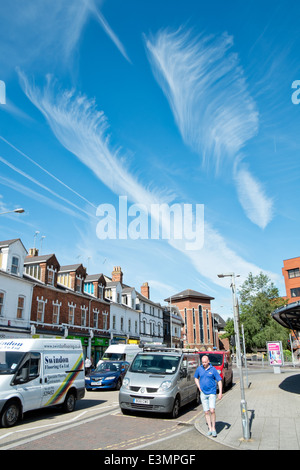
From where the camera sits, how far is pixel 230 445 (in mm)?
7090

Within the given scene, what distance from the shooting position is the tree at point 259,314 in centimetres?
5456

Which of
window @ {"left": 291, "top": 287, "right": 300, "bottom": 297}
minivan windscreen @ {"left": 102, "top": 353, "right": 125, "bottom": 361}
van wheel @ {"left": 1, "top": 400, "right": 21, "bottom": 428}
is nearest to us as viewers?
van wheel @ {"left": 1, "top": 400, "right": 21, "bottom": 428}

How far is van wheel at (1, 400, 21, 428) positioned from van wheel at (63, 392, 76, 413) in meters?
2.42

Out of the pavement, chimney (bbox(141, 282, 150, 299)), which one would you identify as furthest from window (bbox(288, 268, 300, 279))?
the pavement

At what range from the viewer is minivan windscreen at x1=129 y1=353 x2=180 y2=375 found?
11273 mm

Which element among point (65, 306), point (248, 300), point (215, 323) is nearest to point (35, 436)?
point (65, 306)

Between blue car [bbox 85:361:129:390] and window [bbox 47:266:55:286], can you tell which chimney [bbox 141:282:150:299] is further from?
blue car [bbox 85:361:129:390]

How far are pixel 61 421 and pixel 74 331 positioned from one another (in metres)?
21.5

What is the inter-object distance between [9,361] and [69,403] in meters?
3.00

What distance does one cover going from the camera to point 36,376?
10180mm

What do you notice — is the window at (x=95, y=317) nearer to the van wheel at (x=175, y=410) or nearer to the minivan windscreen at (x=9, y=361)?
the van wheel at (x=175, y=410)

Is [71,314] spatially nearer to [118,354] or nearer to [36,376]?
[118,354]

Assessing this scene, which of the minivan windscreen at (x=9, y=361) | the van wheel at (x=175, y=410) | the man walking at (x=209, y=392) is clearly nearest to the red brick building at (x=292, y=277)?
the van wheel at (x=175, y=410)
